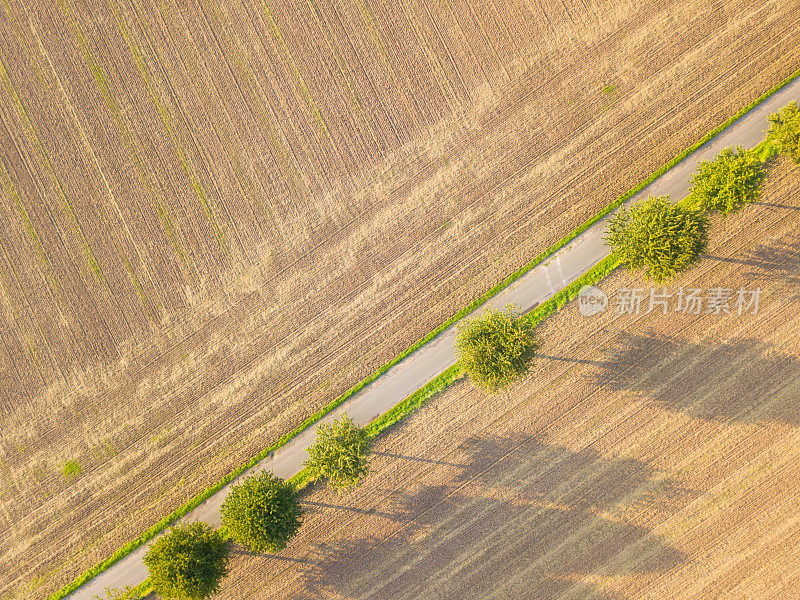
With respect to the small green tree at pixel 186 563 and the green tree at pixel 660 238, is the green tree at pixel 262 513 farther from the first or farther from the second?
the green tree at pixel 660 238

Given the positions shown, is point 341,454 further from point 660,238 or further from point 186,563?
point 660,238

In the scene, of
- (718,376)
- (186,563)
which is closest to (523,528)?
(718,376)

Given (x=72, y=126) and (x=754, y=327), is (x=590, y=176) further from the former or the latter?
(x=72, y=126)

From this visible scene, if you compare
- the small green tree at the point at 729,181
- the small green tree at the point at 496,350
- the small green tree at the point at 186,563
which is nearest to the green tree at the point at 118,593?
the small green tree at the point at 186,563

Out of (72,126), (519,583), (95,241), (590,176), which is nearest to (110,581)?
(95,241)

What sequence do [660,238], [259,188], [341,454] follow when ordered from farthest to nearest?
[259,188]
[341,454]
[660,238]

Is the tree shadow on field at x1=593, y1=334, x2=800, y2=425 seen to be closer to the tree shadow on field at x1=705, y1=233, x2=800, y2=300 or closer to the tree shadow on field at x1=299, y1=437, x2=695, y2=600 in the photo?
the tree shadow on field at x1=705, y1=233, x2=800, y2=300

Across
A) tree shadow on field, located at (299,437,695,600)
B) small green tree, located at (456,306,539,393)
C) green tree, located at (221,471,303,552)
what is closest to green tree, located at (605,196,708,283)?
small green tree, located at (456,306,539,393)
